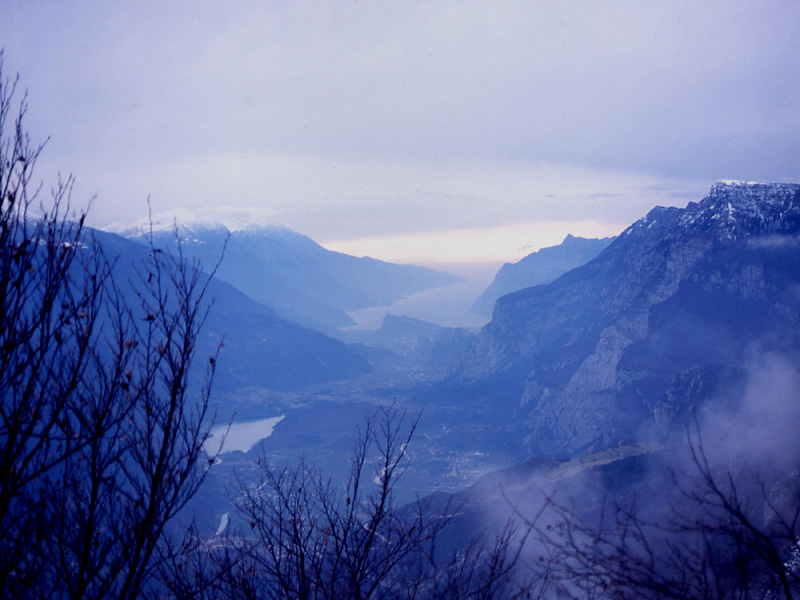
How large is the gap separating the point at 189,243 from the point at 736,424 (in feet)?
643

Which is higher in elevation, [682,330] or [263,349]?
[682,330]

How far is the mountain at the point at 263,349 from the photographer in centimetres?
11412

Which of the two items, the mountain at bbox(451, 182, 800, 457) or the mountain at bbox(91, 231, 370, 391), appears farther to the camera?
the mountain at bbox(91, 231, 370, 391)

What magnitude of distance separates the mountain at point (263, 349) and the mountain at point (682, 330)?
5613 cm

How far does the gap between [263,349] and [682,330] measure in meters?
95.0

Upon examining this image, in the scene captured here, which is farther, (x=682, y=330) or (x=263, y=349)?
(x=263, y=349)

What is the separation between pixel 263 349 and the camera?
12619 cm

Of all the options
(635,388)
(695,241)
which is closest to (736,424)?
(635,388)

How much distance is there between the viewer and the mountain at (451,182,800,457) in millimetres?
56250

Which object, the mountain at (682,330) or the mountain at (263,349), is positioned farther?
the mountain at (263,349)

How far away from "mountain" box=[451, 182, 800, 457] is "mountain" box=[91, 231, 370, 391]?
56.1 meters

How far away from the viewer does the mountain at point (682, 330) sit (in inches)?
2215

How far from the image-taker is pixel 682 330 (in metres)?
65.2

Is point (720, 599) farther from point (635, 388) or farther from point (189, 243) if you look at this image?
point (189, 243)
